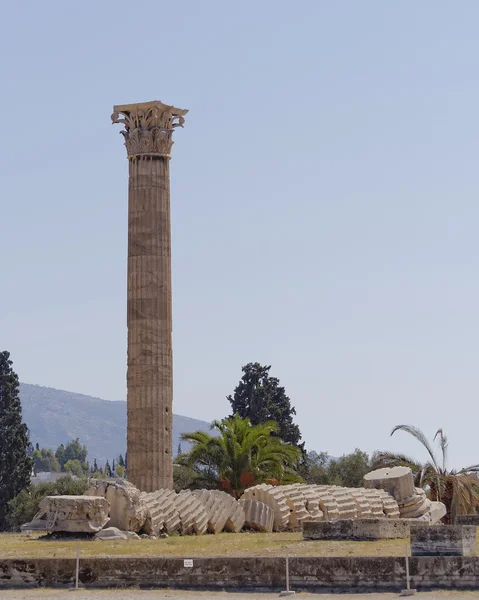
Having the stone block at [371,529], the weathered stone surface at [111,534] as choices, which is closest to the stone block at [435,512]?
the stone block at [371,529]

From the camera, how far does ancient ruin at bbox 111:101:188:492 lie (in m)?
35.0

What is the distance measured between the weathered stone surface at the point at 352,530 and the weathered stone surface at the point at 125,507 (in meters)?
4.35

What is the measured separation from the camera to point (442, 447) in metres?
38.4

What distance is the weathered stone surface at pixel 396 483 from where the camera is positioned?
31.8 m

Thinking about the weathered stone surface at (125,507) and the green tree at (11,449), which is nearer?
the weathered stone surface at (125,507)

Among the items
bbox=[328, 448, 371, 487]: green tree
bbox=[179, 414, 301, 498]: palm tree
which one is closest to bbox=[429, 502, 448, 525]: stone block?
bbox=[179, 414, 301, 498]: palm tree

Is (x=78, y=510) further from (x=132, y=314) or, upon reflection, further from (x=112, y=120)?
(x=112, y=120)

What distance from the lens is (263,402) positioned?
69.8 meters

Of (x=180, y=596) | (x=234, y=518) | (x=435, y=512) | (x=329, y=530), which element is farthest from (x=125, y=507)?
(x=180, y=596)

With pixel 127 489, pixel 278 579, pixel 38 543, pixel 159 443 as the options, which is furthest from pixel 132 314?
pixel 278 579

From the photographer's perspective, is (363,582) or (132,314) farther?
(132,314)

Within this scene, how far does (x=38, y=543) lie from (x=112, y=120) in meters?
16.4

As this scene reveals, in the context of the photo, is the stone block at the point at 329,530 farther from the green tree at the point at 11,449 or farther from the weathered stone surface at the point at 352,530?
the green tree at the point at 11,449

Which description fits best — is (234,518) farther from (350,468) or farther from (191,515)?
(350,468)
